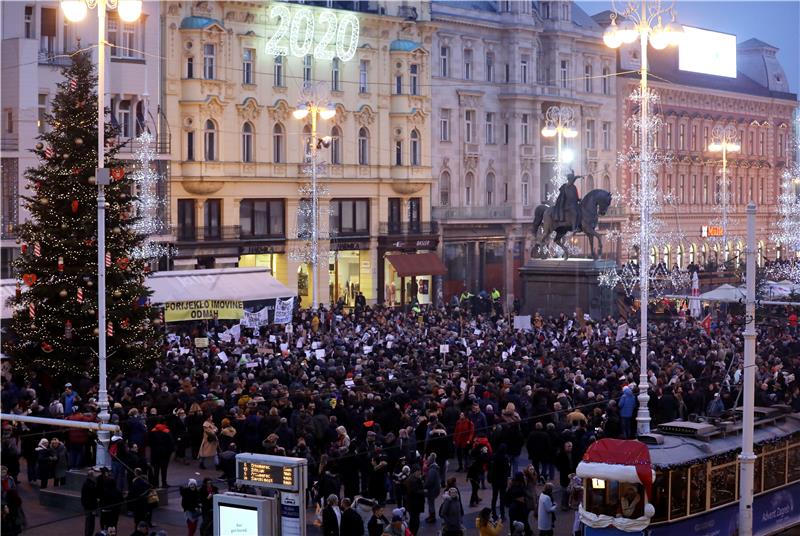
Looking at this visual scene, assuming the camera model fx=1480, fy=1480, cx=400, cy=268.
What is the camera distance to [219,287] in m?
46.0

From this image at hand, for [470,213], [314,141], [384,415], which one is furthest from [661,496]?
[470,213]

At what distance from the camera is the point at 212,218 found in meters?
59.0

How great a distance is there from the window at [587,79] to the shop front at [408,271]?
15.2 m

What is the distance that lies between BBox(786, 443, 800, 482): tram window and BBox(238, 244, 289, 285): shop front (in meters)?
37.8

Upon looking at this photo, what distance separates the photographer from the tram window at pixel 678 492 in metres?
20.2

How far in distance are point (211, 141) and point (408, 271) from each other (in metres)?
11.4

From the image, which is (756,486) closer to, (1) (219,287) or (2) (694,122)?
(1) (219,287)

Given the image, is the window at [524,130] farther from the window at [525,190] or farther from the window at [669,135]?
the window at [669,135]

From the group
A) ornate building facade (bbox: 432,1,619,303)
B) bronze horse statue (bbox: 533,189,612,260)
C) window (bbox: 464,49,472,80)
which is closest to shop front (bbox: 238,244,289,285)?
ornate building facade (bbox: 432,1,619,303)

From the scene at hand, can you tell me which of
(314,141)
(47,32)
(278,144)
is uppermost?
(47,32)

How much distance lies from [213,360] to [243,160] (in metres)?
27.8

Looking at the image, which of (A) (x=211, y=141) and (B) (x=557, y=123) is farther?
(B) (x=557, y=123)

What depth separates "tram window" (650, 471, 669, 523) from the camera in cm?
1998

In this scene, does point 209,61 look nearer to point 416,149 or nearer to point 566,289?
point 416,149
